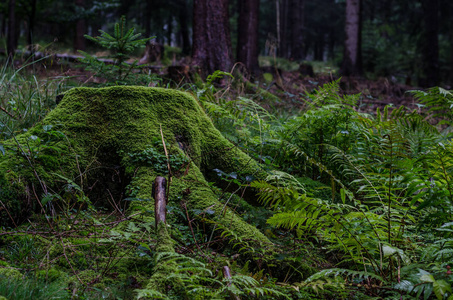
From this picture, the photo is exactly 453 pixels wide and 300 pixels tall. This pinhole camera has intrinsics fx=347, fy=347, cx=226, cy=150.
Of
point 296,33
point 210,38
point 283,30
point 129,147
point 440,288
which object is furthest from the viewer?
point 283,30

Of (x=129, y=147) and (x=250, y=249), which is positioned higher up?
(x=129, y=147)

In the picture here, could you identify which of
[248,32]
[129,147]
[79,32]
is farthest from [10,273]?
[79,32]

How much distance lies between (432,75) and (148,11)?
14.1 meters

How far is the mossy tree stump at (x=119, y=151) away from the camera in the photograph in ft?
8.41

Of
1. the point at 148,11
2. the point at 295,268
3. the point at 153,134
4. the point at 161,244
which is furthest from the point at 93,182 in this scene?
the point at 148,11

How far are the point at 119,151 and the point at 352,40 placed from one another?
13115 mm

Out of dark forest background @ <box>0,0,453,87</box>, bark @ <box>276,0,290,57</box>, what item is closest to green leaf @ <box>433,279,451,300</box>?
dark forest background @ <box>0,0,453,87</box>

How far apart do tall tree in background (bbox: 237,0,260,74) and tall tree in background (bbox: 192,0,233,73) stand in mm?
4510

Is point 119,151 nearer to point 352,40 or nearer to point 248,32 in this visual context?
point 248,32

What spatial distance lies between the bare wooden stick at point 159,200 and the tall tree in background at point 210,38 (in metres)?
5.51

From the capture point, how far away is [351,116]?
3.96 m

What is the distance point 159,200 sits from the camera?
2150mm

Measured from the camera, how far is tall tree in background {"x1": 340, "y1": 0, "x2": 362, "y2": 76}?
13.5 meters

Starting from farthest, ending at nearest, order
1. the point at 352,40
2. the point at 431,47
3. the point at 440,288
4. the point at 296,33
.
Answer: the point at 296,33 → the point at 352,40 → the point at 431,47 → the point at 440,288
